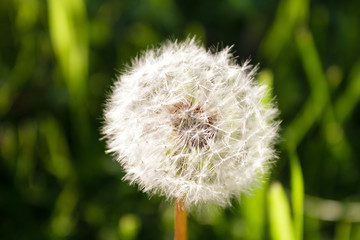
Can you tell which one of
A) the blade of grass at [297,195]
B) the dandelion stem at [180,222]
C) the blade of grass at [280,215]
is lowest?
the dandelion stem at [180,222]

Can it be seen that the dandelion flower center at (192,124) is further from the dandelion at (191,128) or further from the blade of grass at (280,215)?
the blade of grass at (280,215)

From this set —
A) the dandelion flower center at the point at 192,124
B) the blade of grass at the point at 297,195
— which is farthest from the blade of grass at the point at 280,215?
the dandelion flower center at the point at 192,124

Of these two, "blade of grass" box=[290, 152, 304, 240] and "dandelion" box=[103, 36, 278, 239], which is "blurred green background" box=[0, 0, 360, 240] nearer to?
"blade of grass" box=[290, 152, 304, 240]

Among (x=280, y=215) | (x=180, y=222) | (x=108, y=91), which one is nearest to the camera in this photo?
(x=180, y=222)

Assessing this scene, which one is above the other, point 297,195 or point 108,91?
point 108,91

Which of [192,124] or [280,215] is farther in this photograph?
[280,215]

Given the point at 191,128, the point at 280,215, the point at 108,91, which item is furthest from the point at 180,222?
the point at 108,91

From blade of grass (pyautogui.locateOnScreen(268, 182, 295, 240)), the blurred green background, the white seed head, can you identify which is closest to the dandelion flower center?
the white seed head

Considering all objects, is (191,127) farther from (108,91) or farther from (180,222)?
(108,91)
